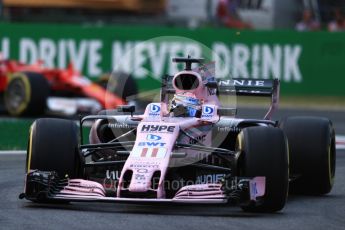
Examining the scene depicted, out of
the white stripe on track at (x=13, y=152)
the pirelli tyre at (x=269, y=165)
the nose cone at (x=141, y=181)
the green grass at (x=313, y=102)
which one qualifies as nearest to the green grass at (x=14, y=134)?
the white stripe on track at (x=13, y=152)

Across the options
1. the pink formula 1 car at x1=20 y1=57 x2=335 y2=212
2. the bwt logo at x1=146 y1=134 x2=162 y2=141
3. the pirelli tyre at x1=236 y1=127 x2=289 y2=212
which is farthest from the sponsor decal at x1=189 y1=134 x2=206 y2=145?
the pirelli tyre at x1=236 y1=127 x2=289 y2=212

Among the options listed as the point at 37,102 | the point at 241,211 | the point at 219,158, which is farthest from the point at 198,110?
the point at 37,102

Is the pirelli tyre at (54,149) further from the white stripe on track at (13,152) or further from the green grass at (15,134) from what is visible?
the green grass at (15,134)

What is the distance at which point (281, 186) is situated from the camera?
8.82 m

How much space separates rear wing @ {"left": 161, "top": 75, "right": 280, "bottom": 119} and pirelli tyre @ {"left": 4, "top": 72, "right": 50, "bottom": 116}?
9.36m

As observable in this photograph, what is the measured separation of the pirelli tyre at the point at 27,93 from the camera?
2027 centimetres

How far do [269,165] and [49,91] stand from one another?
40.2 feet

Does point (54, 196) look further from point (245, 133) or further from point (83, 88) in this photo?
point (83, 88)

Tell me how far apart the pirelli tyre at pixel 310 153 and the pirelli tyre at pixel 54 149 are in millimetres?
2201

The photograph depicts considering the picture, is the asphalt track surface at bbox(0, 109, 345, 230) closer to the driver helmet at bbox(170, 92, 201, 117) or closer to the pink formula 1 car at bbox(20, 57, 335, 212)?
the pink formula 1 car at bbox(20, 57, 335, 212)

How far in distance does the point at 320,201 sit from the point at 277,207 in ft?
Result: 4.12

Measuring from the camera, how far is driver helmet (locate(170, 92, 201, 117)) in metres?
9.95

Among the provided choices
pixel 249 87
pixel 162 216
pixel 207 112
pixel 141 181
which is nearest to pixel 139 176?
pixel 141 181

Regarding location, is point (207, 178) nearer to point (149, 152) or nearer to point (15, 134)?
point (149, 152)
